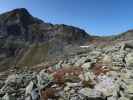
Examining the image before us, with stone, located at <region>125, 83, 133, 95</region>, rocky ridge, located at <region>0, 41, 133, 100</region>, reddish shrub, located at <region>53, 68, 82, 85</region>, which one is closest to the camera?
stone, located at <region>125, 83, 133, 95</region>

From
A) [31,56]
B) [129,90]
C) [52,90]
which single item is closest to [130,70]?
[129,90]

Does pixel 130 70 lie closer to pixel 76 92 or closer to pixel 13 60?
pixel 76 92

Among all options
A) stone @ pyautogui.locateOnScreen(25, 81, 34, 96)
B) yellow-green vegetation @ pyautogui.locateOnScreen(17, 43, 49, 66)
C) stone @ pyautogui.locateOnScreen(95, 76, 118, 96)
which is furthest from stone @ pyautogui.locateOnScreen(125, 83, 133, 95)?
yellow-green vegetation @ pyautogui.locateOnScreen(17, 43, 49, 66)

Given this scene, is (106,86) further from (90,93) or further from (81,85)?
(81,85)

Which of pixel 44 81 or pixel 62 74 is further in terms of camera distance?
pixel 62 74

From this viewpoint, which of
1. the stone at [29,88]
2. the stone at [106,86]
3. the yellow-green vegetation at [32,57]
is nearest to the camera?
the stone at [106,86]

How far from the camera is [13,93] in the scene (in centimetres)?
2978

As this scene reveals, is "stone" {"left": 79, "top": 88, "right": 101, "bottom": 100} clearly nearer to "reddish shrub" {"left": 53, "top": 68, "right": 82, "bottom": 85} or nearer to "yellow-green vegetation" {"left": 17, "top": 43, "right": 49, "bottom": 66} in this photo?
"reddish shrub" {"left": 53, "top": 68, "right": 82, "bottom": 85}

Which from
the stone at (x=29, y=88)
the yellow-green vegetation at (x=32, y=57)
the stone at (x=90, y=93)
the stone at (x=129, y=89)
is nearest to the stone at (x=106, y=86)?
the stone at (x=90, y=93)

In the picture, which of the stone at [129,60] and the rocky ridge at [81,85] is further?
the stone at [129,60]

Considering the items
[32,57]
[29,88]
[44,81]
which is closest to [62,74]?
[44,81]

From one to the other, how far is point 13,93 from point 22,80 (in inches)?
176

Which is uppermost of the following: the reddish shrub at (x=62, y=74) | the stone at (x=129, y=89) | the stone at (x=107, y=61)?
the stone at (x=107, y=61)

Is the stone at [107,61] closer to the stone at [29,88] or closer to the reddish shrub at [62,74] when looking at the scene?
the reddish shrub at [62,74]
